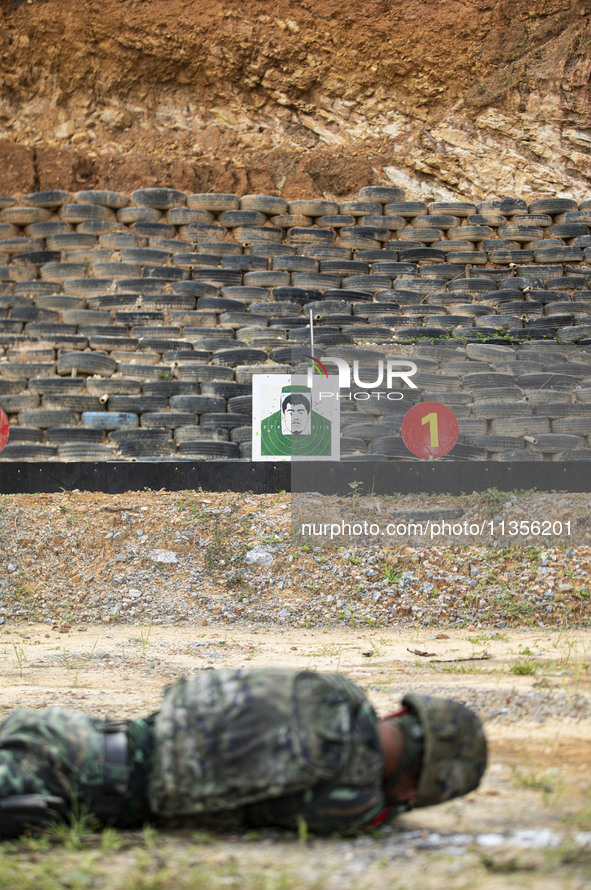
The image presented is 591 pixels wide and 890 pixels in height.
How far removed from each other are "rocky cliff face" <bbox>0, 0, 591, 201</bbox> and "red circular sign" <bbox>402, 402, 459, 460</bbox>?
423 cm

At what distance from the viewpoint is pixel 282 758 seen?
64.2 inches

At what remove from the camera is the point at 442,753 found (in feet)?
5.66

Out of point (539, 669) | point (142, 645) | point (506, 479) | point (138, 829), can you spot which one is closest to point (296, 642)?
point (142, 645)

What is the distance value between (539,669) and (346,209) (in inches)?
237

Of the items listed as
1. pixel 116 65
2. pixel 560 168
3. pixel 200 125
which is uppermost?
pixel 116 65

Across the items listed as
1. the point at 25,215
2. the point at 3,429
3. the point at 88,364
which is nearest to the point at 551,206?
the point at 88,364

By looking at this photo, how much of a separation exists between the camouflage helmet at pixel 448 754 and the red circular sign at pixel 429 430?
4444 millimetres

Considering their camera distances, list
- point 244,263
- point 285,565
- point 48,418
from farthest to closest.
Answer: point 244,263, point 48,418, point 285,565

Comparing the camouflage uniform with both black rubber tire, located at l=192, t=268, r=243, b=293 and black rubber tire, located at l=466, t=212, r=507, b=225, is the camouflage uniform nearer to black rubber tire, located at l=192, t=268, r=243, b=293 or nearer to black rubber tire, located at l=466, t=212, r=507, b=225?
black rubber tire, located at l=192, t=268, r=243, b=293

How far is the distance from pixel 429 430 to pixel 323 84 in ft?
19.5

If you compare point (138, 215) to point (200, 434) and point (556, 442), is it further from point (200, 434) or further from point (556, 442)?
point (556, 442)

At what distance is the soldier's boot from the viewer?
5.66ft

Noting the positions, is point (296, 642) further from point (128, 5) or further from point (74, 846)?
point (128, 5)

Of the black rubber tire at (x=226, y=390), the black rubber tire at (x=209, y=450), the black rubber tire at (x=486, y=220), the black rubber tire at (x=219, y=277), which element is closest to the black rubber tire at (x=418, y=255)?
the black rubber tire at (x=486, y=220)
